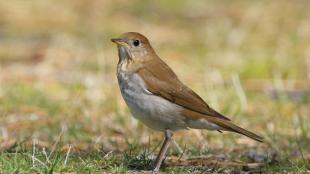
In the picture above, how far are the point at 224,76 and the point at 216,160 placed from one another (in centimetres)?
564

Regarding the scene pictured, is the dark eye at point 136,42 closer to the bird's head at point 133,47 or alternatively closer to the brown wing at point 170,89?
the bird's head at point 133,47

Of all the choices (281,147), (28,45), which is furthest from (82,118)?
(28,45)

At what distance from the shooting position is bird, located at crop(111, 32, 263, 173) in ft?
24.0

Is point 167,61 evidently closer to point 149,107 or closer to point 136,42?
point 136,42

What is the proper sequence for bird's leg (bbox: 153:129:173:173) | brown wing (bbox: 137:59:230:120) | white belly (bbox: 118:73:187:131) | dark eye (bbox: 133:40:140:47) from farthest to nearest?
1. dark eye (bbox: 133:40:140:47)
2. brown wing (bbox: 137:59:230:120)
3. white belly (bbox: 118:73:187:131)
4. bird's leg (bbox: 153:129:173:173)

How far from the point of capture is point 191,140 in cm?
930

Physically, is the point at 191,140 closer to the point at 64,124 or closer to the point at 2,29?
the point at 64,124

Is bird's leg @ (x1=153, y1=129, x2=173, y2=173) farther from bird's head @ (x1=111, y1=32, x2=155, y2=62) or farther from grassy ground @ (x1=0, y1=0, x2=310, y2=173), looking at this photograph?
bird's head @ (x1=111, y1=32, x2=155, y2=62)

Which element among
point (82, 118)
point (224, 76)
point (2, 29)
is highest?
point (2, 29)

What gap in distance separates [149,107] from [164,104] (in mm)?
170

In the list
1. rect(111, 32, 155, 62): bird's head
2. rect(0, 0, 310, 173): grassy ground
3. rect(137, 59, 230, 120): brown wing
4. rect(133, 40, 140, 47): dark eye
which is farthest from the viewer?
rect(133, 40, 140, 47): dark eye

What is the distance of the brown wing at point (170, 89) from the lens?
747cm

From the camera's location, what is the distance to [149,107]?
7320mm

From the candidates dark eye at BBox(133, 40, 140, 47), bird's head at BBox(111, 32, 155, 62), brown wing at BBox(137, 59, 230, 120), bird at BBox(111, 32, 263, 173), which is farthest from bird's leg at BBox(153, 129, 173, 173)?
dark eye at BBox(133, 40, 140, 47)
